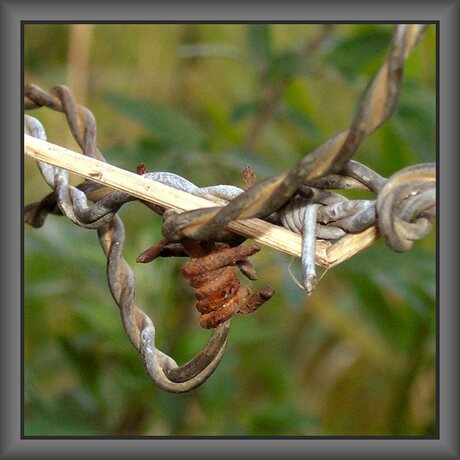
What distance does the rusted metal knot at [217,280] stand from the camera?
88 centimetres

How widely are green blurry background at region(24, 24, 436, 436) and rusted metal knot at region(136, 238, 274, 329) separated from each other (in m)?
1.01

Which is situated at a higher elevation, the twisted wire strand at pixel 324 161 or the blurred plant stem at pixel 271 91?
the blurred plant stem at pixel 271 91

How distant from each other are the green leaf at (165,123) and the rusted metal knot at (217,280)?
49.0 inches

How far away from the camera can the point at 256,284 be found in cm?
244

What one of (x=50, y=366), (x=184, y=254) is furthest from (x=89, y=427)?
(x=184, y=254)

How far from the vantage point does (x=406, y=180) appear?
31.4 inches

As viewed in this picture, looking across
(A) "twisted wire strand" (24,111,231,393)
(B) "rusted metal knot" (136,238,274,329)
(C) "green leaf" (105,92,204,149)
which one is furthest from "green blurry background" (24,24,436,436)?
(B) "rusted metal knot" (136,238,274,329)

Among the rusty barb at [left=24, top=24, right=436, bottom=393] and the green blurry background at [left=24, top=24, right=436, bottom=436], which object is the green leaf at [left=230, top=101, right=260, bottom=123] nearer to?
the green blurry background at [left=24, top=24, right=436, bottom=436]

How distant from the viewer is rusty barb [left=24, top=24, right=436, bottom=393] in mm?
713

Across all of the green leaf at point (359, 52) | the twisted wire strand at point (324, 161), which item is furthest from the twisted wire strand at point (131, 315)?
the green leaf at point (359, 52)

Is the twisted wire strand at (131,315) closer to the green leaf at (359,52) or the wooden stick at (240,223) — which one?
the wooden stick at (240,223)

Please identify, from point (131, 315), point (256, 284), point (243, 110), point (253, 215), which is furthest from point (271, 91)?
point (253, 215)

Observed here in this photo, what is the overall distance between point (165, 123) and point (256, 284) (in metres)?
0.55
